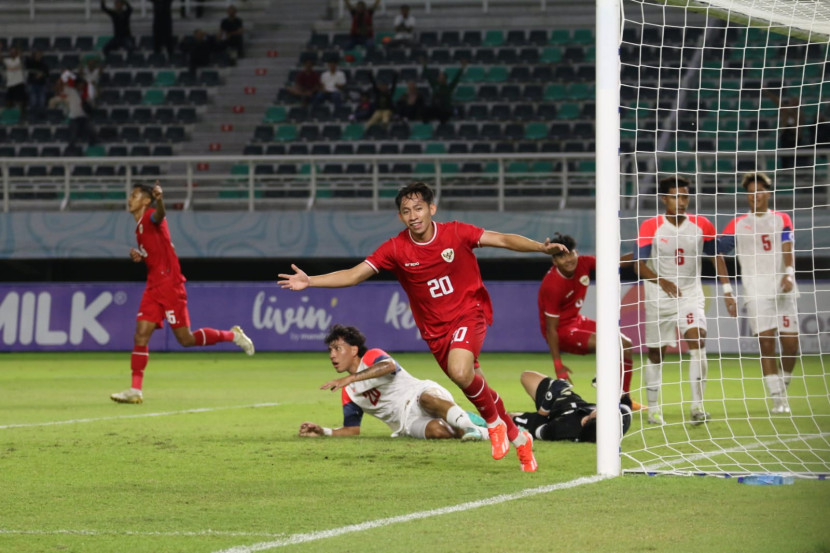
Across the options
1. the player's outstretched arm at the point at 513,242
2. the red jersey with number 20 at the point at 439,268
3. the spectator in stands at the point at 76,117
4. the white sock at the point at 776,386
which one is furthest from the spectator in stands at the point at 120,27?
the player's outstretched arm at the point at 513,242

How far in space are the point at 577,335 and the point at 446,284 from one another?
11.1ft

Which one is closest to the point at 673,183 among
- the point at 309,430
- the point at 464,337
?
the point at 464,337

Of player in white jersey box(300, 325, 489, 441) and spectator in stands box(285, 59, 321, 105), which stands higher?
spectator in stands box(285, 59, 321, 105)

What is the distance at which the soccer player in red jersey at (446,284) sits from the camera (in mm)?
7613

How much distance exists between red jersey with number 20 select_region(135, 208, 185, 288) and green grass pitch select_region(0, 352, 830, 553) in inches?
87.5

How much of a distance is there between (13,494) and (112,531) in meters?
1.35

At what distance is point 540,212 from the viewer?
2236 centimetres

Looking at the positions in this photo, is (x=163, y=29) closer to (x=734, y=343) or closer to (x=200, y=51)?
(x=200, y=51)

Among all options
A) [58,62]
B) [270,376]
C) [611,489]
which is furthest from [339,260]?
[611,489]

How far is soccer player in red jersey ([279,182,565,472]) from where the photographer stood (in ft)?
25.0

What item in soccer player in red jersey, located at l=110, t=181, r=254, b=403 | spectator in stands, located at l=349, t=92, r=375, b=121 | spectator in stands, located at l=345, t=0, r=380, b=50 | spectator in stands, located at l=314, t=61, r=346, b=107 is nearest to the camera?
soccer player in red jersey, located at l=110, t=181, r=254, b=403

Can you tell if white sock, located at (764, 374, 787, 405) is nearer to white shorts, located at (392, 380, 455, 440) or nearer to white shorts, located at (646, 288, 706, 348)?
white shorts, located at (646, 288, 706, 348)

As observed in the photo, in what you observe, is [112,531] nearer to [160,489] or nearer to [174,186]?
[160,489]

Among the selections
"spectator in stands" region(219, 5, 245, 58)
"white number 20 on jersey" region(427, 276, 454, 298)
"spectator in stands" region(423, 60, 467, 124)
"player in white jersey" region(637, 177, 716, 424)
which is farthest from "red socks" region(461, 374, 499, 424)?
"spectator in stands" region(219, 5, 245, 58)
